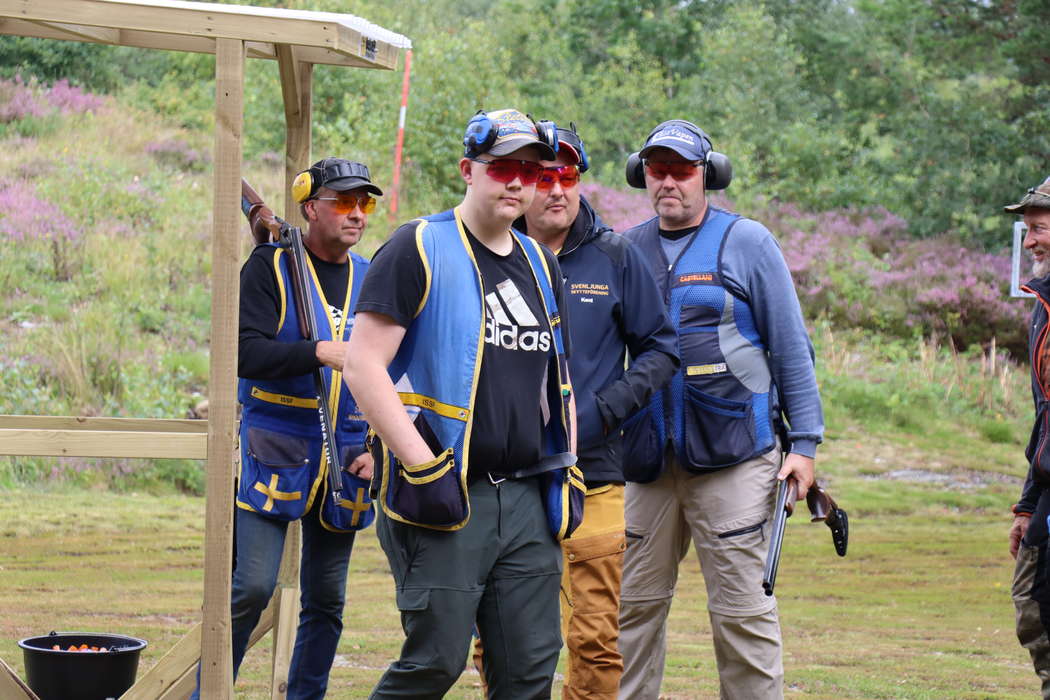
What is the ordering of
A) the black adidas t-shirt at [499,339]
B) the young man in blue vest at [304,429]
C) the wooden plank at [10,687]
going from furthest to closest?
the young man in blue vest at [304,429]
the wooden plank at [10,687]
the black adidas t-shirt at [499,339]

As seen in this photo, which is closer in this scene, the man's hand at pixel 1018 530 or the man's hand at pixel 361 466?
the man's hand at pixel 361 466

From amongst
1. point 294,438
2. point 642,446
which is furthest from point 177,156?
point 642,446

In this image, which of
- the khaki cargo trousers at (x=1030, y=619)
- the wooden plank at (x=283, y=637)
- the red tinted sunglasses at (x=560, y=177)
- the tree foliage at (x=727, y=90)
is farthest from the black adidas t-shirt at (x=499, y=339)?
the tree foliage at (x=727, y=90)

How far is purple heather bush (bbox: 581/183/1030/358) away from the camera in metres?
16.3

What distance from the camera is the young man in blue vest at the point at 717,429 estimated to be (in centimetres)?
460

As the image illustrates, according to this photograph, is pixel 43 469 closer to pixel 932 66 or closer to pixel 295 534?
pixel 295 534

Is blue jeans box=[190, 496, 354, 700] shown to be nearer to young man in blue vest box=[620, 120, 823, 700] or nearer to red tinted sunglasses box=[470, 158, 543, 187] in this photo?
young man in blue vest box=[620, 120, 823, 700]

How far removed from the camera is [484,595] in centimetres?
358

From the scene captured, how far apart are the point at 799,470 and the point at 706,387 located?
0.42m

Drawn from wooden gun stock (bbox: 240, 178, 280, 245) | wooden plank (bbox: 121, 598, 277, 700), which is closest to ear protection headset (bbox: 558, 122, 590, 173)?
wooden gun stock (bbox: 240, 178, 280, 245)

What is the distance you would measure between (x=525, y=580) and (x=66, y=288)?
37.5ft

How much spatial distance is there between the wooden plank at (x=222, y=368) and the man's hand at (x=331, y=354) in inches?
15.0

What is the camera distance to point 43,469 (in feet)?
35.9

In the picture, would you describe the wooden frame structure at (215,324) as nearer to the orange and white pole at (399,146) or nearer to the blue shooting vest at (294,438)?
the blue shooting vest at (294,438)
